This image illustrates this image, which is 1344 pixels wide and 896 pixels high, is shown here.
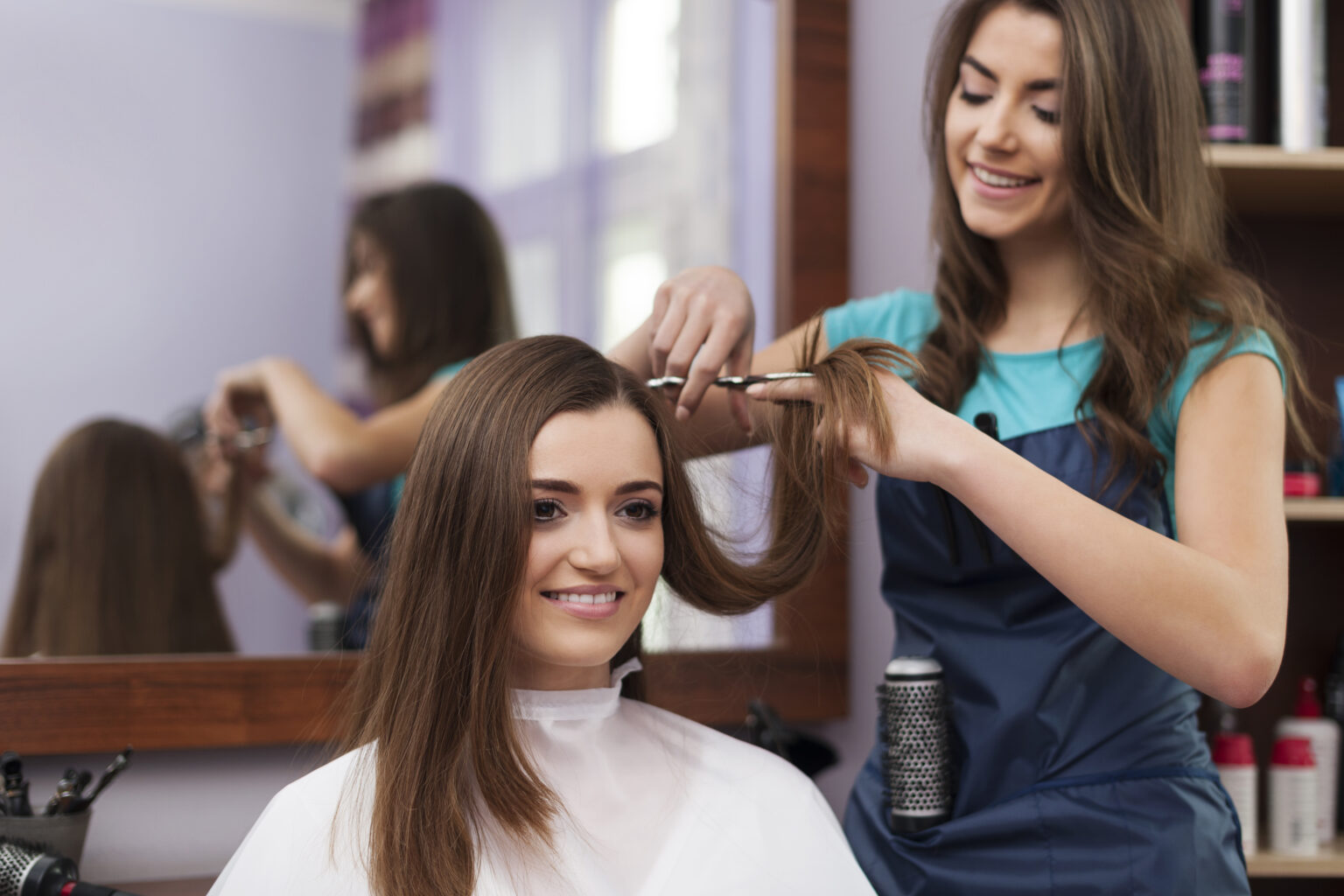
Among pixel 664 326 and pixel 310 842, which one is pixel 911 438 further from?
pixel 310 842

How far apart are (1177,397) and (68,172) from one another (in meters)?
2.45

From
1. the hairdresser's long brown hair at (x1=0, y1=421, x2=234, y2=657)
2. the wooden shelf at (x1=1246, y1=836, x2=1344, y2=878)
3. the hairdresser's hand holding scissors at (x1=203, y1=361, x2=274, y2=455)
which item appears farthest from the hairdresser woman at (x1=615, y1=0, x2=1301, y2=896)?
the hairdresser's long brown hair at (x1=0, y1=421, x2=234, y2=657)

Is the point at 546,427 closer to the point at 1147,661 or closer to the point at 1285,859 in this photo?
the point at 1147,661

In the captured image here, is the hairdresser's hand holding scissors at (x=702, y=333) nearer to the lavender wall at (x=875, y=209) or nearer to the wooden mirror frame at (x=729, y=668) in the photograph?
the wooden mirror frame at (x=729, y=668)

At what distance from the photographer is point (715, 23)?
2316mm

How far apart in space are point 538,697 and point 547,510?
17 centimetres

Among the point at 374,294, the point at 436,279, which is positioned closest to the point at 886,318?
the point at 436,279

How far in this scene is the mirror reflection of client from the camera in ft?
3.07

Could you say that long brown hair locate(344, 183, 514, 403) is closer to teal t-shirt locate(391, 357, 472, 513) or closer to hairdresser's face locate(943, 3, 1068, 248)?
teal t-shirt locate(391, 357, 472, 513)

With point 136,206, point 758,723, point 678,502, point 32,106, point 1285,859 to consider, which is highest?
point 32,106

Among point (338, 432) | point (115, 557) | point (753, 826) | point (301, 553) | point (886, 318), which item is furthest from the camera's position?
Result: point (301, 553)

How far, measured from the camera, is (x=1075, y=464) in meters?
1.12

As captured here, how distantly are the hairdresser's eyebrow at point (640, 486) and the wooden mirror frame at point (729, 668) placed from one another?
1.14ft

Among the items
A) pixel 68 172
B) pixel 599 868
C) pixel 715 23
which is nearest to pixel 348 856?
pixel 599 868
